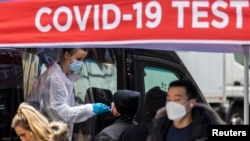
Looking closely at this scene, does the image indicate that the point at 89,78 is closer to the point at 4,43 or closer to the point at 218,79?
the point at 4,43

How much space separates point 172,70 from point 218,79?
25.2ft

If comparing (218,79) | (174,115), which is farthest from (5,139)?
(218,79)

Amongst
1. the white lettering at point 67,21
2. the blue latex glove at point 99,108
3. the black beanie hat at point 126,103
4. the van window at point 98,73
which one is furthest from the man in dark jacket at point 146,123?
the van window at point 98,73

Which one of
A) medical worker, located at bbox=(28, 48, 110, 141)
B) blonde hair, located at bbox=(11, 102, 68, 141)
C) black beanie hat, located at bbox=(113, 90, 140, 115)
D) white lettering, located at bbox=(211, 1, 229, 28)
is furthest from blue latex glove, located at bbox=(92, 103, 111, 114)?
white lettering, located at bbox=(211, 1, 229, 28)

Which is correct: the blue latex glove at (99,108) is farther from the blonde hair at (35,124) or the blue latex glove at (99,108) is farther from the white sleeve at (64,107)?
the blonde hair at (35,124)

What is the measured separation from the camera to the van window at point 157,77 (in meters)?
6.18

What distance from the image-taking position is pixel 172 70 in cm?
644

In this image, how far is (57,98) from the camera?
16.8 ft

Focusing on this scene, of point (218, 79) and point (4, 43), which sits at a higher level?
point (4, 43)

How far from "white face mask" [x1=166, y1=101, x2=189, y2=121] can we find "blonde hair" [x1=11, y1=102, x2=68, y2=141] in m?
0.67

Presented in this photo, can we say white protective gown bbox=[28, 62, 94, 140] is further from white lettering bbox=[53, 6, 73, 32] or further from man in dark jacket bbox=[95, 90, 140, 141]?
white lettering bbox=[53, 6, 73, 32]

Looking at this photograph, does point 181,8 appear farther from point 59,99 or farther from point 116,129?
point 59,99

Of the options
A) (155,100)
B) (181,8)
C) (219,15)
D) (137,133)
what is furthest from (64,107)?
(219,15)

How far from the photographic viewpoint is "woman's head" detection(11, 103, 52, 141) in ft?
13.1
